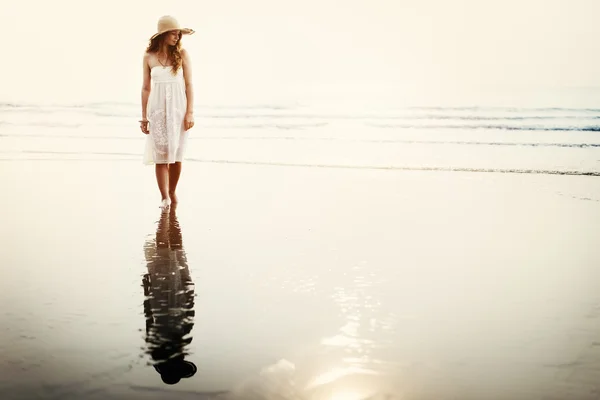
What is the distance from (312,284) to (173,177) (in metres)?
2.36

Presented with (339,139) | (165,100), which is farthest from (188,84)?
(339,139)

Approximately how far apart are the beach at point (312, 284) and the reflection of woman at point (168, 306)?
20 mm

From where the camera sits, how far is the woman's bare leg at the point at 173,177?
482cm

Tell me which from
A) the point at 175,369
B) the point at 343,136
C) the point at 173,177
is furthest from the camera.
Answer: the point at 343,136

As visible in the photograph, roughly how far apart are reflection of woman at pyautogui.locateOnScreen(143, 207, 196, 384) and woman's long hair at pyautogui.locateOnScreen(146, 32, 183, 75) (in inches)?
52.4

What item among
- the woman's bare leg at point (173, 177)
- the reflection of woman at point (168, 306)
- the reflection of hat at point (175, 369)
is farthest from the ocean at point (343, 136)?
the reflection of hat at point (175, 369)

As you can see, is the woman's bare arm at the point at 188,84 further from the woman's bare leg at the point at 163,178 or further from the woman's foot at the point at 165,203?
the woman's foot at the point at 165,203

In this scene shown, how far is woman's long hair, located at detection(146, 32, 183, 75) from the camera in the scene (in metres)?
4.54

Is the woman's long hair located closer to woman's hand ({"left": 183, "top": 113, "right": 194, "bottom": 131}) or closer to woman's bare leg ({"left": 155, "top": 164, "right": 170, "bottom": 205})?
woman's hand ({"left": 183, "top": 113, "right": 194, "bottom": 131})

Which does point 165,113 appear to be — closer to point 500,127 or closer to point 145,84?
point 145,84

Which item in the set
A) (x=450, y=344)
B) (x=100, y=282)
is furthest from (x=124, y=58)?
(x=450, y=344)

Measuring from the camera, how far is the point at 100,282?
2.69 metres

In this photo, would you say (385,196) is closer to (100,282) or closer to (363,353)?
(100,282)

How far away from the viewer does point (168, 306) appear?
2363mm
